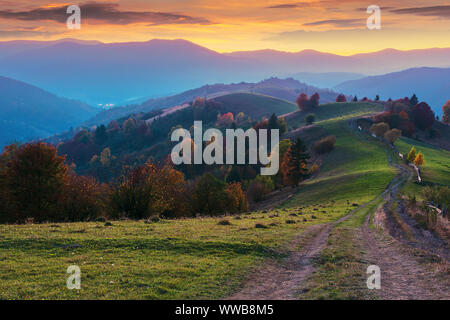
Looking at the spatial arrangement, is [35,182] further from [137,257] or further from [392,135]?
[392,135]

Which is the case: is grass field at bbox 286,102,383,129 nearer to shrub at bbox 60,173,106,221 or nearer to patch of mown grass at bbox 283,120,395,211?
patch of mown grass at bbox 283,120,395,211

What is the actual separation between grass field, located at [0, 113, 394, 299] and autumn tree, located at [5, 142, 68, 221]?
1439 cm

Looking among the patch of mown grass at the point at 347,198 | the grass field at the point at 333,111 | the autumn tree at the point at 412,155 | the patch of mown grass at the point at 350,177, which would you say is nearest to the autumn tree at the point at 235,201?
the patch of mown grass at the point at 350,177

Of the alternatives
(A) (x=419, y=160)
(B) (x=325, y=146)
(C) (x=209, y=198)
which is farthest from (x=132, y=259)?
(B) (x=325, y=146)

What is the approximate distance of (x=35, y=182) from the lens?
36.8 metres

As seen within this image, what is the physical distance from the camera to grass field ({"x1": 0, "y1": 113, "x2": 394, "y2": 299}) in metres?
13.3

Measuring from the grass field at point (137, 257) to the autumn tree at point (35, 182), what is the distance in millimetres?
14386

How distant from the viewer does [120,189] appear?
113 ft

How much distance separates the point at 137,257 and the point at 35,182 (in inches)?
1008

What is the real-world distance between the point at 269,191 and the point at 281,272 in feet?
179

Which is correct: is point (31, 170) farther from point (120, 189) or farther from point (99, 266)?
point (99, 266)

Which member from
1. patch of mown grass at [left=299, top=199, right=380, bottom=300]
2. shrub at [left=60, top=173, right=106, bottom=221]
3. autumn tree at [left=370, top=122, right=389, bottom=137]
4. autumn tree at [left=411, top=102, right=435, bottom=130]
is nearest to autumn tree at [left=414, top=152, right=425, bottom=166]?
autumn tree at [left=370, top=122, right=389, bottom=137]

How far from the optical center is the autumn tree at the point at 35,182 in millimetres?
35975
